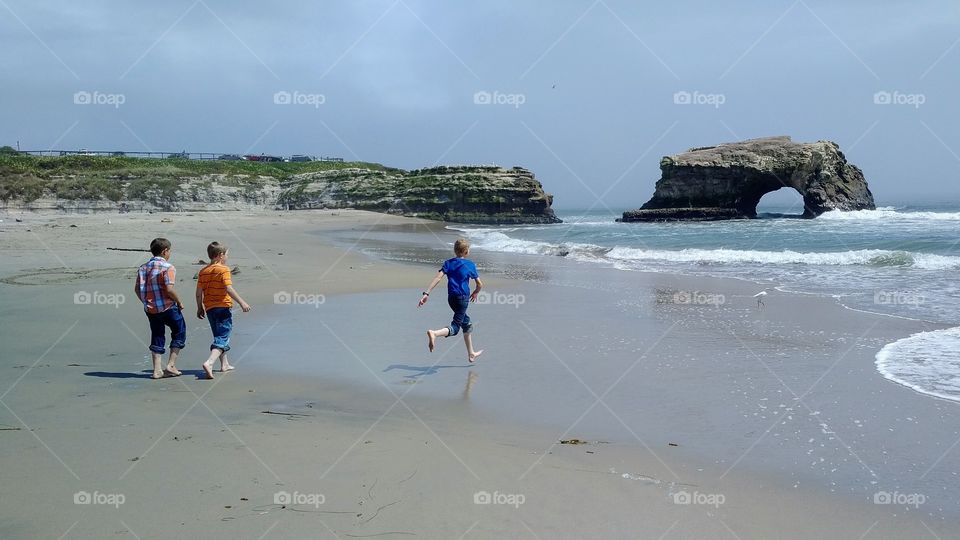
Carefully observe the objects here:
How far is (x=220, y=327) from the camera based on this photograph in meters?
7.22

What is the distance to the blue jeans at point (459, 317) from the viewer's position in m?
7.91

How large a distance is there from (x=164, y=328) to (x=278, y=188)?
55.6 m

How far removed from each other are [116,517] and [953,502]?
14.8 ft

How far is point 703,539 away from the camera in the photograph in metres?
3.60

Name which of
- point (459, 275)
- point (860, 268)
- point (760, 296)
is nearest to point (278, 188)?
point (860, 268)

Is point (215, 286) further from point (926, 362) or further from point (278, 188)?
point (278, 188)

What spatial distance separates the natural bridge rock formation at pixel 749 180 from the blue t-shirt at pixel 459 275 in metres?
47.4

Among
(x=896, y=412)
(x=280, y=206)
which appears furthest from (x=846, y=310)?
(x=280, y=206)

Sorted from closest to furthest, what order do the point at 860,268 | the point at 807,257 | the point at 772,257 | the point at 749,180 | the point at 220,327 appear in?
the point at 220,327, the point at 860,268, the point at 807,257, the point at 772,257, the point at 749,180

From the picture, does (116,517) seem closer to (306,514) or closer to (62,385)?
(306,514)

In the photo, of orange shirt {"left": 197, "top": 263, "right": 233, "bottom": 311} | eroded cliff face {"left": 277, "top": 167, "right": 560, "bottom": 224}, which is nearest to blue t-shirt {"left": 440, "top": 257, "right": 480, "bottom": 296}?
orange shirt {"left": 197, "top": 263, "right": 233, "bottom": 311}

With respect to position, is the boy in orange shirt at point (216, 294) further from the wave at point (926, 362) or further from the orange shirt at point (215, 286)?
the wave at point (926, 362)

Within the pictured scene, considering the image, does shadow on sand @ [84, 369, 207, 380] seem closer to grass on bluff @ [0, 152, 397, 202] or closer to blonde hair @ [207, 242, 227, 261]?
blonde hair @ [207, 242, 227, 261]

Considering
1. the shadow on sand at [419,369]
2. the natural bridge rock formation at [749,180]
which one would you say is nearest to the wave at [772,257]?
the shadow on sand at [419,369]
